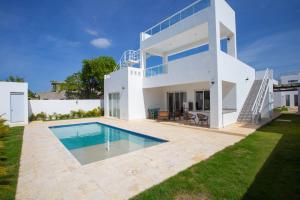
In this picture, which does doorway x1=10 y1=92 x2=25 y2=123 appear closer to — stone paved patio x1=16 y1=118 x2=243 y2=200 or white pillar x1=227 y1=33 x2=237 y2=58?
stone paved patio x1=16 y1=118 x2=243 y2=200

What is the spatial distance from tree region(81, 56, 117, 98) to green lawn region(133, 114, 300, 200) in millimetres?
25323

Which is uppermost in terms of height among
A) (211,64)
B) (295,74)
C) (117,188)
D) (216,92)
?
(295,74)

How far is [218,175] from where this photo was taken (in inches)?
156

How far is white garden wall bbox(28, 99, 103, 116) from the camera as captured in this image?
17086mm

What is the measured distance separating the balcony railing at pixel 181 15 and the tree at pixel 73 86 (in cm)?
1985

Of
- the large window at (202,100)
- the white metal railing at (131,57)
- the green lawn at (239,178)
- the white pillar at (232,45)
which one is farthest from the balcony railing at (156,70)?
the green lawn at (239,178)

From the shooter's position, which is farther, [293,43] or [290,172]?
[293,43]

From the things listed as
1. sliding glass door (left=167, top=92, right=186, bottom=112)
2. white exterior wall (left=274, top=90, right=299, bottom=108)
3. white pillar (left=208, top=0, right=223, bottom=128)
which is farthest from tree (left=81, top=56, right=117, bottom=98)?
white exterior wall (left=274, top=90, right=299, bottom=108)

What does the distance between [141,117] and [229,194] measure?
43.5 ft

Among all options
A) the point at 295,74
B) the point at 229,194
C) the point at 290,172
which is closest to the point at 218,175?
the point at 229,194

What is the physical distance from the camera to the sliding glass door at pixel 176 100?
52.0 feet

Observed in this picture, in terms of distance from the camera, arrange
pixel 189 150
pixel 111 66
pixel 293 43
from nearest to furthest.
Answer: pixel 189 150 → pixel 293 43 → pixel 111 66

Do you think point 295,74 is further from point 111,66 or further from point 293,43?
point 111,66

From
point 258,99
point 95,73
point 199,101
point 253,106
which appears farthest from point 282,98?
point 95,73
